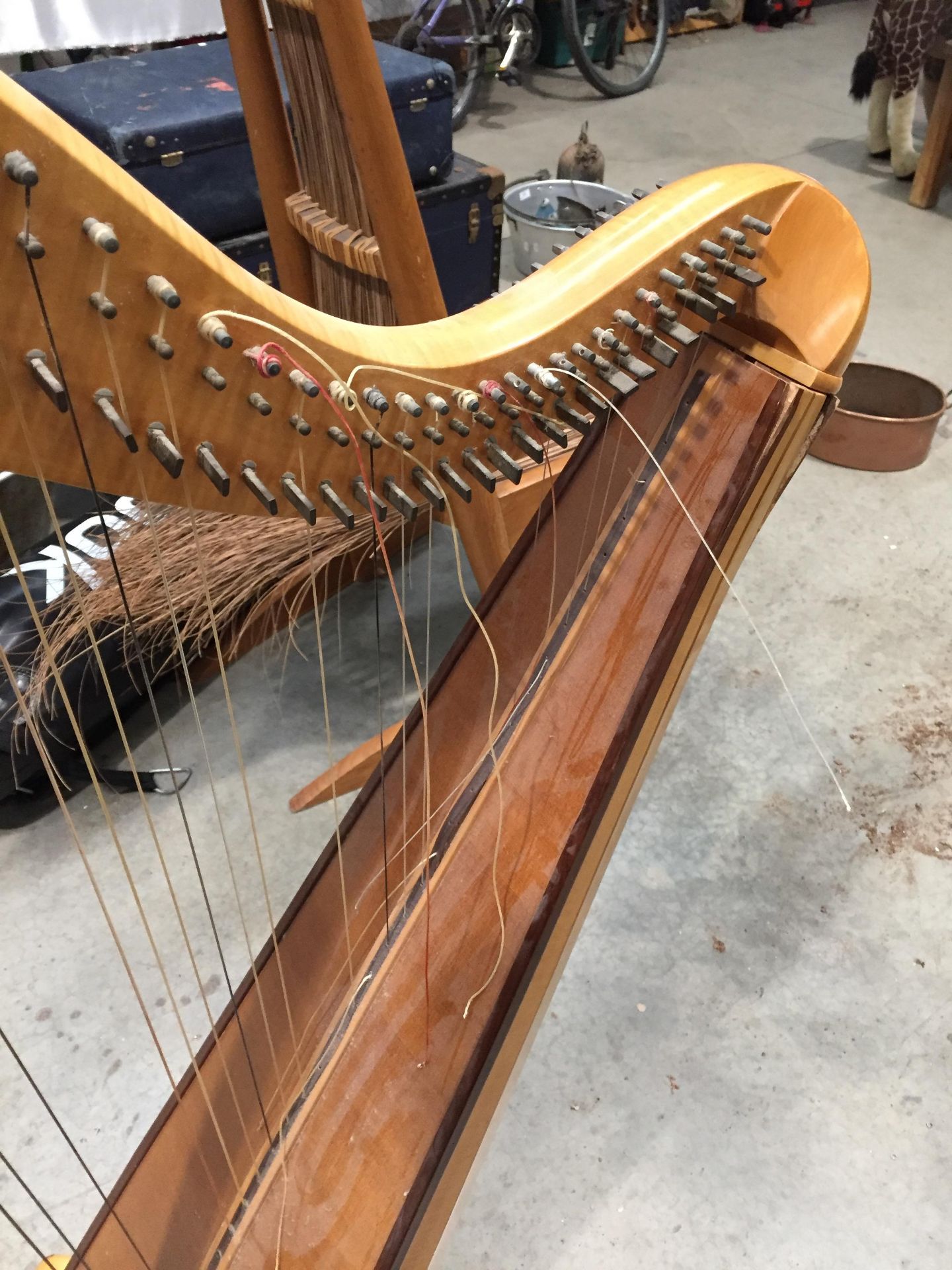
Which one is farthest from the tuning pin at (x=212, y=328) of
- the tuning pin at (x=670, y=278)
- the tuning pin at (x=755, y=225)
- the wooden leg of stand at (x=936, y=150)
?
the wooden leg of stand at (x=936, y=150)

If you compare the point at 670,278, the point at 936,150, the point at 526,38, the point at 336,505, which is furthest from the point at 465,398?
the point at 526,38

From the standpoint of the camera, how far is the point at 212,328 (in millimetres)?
488

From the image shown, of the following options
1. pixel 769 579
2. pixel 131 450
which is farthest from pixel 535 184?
pixel 131 450

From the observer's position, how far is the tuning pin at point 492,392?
2.28ft

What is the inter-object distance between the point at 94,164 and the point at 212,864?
1177 millimetres

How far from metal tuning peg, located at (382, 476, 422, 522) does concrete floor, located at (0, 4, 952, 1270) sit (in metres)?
0.71

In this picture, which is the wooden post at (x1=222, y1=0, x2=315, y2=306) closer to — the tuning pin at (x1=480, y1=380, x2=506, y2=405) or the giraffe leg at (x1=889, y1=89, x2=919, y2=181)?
the tuning pin at (x1=480, y1=380, x2=506, y2=405)

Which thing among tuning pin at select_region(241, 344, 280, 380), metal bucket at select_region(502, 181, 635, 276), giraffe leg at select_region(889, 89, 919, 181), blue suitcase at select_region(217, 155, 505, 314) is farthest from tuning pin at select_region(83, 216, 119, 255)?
giraffe leg at select_region(889, 89, 919, 181)

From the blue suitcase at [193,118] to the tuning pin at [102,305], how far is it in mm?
1243

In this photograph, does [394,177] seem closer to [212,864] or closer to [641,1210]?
[212,864]

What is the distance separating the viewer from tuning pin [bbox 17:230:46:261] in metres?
0.40

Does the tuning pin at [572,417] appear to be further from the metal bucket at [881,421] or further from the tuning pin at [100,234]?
the metal bucket at [881,421]

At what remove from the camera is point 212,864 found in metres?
1.43

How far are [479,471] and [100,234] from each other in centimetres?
33
